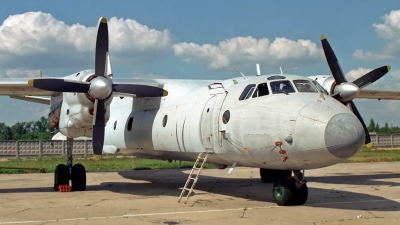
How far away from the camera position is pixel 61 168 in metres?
14.0

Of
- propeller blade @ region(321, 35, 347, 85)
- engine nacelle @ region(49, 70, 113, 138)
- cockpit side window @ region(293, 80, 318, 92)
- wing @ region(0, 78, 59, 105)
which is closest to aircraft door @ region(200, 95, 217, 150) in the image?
cockpit side window @ region(293, 80, 318, 92)

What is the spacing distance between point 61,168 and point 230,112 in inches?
242

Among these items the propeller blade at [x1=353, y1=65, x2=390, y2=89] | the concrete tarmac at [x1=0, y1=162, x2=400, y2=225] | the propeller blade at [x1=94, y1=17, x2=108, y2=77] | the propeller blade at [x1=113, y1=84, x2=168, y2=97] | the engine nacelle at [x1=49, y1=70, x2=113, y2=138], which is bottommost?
the concrete tarmac at [x1=0, y1=162, x2=400, y2=225]

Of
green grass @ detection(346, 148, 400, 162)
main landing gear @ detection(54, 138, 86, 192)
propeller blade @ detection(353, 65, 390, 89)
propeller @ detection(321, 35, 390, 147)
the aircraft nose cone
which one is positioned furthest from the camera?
green grass @ detection(346, 148, 400, 162)

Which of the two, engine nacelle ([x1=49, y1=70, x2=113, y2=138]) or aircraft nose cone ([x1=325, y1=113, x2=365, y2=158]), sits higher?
engine nacelle ([x1=49, y1=70, x2=113, y2=138])

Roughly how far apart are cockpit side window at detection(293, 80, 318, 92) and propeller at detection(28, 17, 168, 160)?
14.7 feet

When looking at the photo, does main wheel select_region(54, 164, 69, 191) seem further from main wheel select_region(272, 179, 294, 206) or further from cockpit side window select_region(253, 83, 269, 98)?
main wheel select_region(272, 179, 294, 206)

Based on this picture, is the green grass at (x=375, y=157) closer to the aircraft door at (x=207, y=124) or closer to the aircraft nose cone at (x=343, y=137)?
the aircraft door at (x=207, y=124)

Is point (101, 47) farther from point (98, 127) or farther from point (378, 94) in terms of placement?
point (378, 94)

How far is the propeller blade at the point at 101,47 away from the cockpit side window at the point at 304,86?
5.67 m

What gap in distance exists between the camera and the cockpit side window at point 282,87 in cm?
991

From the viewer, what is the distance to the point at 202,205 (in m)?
10.5

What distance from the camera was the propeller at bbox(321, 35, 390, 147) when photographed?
1365 cm

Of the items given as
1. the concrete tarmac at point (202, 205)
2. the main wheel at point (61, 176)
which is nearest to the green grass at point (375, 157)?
the concrete tarmac at point (202, 205)
